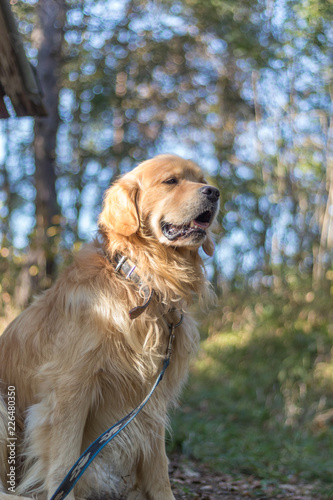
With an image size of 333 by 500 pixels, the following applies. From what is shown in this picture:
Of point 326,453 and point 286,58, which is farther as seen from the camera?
point 286,58

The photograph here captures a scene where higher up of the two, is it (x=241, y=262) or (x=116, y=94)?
(x=116, y=94)

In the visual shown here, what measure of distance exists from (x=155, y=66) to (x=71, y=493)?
8.56 meters

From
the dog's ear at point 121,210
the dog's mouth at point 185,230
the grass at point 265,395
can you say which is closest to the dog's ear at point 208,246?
the dog's mouth at point 185,230

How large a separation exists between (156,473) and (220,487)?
1.12 meters

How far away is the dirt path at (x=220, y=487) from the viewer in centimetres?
355

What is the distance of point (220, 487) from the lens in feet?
12.6

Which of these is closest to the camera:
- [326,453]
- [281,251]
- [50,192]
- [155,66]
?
[326,453]

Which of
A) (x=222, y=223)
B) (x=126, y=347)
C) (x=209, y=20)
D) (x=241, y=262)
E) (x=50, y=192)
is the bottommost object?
(x=241, y=262)

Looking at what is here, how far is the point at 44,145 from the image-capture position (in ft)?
26.0

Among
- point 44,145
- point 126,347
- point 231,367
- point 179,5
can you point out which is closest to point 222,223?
point 231,367

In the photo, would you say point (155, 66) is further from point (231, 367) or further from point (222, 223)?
point (231, 367)

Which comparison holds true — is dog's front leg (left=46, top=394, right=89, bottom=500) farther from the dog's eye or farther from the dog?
the dog's eye

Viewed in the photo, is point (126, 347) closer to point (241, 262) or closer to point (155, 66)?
point (241, 262)

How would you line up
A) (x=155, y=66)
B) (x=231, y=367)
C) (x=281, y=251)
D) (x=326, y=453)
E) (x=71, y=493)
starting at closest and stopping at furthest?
(x=71, y=493), (x=326, y=453), (x=231, y=367), (x=281, y=251), (x=155, y=66)
